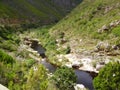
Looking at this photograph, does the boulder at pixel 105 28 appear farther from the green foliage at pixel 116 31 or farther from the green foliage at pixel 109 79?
the green foliage at pixel 109 79

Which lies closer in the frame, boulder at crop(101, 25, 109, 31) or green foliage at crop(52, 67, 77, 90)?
green foliage at crop(52, 67, 77, 90)

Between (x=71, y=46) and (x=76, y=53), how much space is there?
662 inches

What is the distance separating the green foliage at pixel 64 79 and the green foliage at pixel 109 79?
8815 mm

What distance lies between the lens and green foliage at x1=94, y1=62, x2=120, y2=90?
88000mm

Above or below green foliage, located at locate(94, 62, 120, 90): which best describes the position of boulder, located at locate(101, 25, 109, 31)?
above

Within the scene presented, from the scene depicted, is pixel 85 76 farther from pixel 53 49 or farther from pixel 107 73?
pixel 53 49

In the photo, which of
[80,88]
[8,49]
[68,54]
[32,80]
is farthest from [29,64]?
[68,54]

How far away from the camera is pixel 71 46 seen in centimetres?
18600

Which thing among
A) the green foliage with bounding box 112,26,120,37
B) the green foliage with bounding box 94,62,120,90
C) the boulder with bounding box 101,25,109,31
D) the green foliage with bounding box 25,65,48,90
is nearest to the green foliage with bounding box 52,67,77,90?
the green foliage with bounding box 94,62,120,90

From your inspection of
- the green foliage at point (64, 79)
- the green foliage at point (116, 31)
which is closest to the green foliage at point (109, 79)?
the green foliage at point (64, 79)

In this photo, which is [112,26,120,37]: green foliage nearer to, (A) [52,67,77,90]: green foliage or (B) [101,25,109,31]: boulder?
(B) [101,25,109,31]: boulder

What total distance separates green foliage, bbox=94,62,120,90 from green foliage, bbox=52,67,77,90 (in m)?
8.81

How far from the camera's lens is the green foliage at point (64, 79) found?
314 ft

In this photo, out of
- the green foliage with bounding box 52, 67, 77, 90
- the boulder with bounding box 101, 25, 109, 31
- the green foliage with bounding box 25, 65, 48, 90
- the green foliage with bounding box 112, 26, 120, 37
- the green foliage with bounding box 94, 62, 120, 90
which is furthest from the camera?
the boulder with bounding box 101, 25, 109, 31
